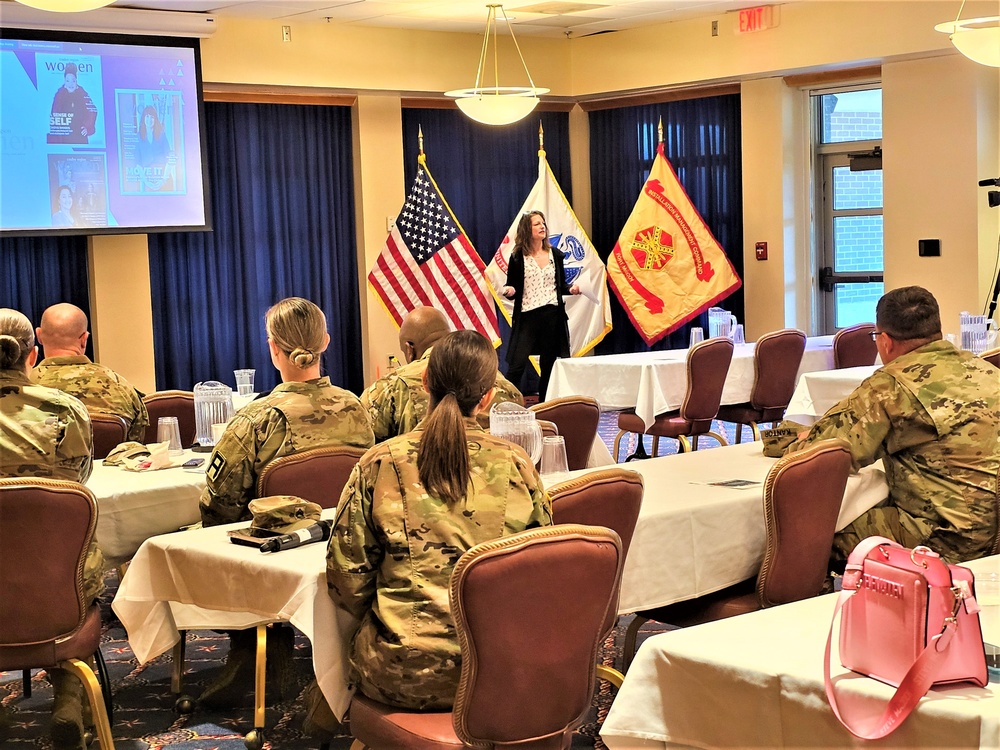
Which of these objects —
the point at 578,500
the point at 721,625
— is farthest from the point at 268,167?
the point at 721,625

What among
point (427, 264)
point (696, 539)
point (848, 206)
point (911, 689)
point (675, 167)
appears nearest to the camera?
point (911, 689)

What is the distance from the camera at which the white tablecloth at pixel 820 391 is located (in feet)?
21.3

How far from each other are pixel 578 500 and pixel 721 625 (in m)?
0.67

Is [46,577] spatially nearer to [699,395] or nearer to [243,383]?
[243,383]

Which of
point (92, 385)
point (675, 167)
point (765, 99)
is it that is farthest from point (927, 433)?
point (675, 167)

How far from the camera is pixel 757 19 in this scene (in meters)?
9.58

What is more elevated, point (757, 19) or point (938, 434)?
point (757, 19)

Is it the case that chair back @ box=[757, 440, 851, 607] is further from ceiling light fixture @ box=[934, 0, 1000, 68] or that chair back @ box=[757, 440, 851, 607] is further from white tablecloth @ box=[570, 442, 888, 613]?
ceiling light fixture @ box=[934, 0, 1000, 68]

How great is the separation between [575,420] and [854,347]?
11.5 ft

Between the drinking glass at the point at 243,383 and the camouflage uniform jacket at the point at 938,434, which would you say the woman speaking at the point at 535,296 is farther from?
the camouflage uniform jacket at the point at 938,434

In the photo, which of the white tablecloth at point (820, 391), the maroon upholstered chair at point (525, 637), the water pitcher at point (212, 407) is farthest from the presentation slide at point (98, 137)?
the maroon upholstered chair at point (525, 637)

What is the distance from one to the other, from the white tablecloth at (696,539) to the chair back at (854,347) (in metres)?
4.00

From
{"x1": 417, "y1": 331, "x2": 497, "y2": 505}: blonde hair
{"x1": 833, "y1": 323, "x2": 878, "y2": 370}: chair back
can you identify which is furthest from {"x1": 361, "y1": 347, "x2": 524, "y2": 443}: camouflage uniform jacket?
{"x1": 833, "y1": 323, "x2": 878, "y2": 370}: chair back

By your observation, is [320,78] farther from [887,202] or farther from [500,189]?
[887,202]
